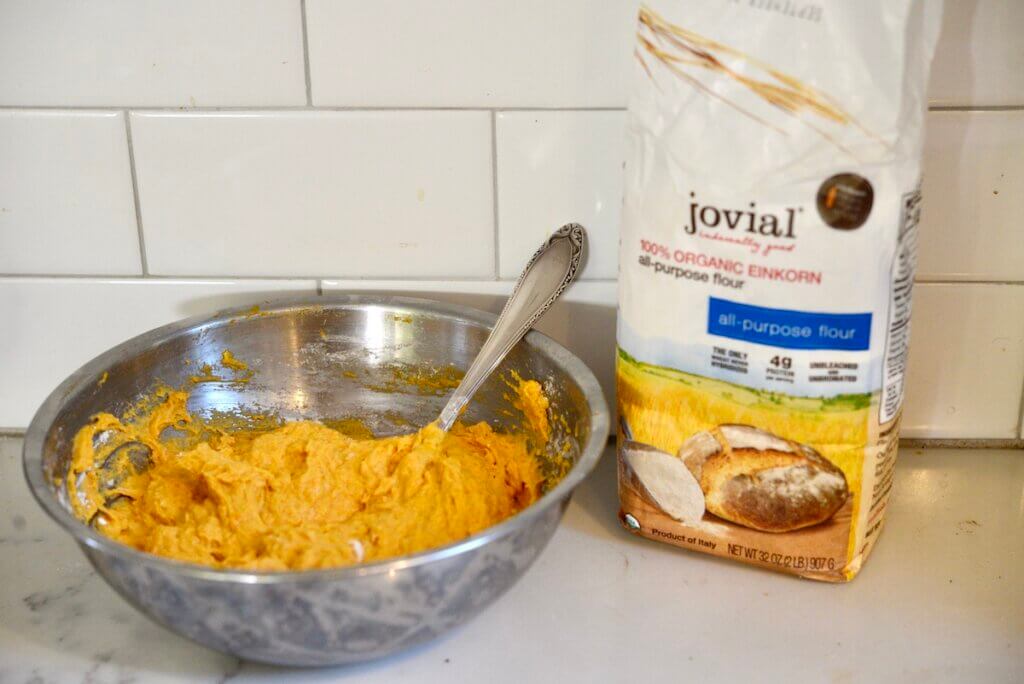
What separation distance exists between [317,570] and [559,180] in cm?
39

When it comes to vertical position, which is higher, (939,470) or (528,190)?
(528,190)

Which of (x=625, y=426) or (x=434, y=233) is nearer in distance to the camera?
(x=625, y=426)

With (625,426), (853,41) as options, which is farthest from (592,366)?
(853,41)

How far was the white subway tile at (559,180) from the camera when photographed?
0.79m

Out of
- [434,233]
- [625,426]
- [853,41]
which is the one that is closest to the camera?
[853,41]

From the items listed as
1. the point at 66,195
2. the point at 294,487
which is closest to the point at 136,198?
the point at 66,195

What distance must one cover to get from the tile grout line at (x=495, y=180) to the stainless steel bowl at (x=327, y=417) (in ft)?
0.15

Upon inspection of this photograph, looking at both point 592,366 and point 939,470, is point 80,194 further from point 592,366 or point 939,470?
point 939,470

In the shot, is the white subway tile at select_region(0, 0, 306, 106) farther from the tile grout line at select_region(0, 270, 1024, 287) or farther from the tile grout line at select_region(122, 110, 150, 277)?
the tile grout line at select_region(0, 270, 1024, 287)

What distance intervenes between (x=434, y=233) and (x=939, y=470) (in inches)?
17.9

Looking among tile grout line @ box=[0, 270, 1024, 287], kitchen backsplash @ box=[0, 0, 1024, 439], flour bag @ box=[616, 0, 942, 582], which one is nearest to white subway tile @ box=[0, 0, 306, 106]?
kitchen backsplash @ box=[0, 0, 1024, 439]

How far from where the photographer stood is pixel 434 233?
2.73 ft

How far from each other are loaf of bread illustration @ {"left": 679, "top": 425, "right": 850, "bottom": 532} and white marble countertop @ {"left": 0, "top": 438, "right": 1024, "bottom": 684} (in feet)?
0.21

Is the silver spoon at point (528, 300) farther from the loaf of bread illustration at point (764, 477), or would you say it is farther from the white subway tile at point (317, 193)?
the loaf of bread illustration at point (764, 477)
